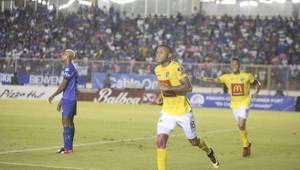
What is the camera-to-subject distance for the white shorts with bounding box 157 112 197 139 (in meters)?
11.3

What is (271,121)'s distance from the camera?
28.2 m

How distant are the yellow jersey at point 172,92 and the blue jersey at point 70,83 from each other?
3.79 meters

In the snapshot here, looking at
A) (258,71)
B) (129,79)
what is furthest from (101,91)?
(258,71)

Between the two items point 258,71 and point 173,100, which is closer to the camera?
point 173,100

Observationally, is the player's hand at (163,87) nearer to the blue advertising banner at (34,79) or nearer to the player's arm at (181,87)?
the player's arm at (181,87)

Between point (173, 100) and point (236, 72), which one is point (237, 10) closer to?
point (236, 72)

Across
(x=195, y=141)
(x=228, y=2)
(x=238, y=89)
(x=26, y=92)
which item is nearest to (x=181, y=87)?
(x=195, y=141)

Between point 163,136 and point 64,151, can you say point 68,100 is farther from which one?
point 163,136

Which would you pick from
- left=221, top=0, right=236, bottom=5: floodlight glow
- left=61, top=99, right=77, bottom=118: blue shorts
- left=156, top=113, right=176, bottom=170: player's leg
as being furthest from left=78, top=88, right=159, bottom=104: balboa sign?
left=156, top=113, right=176, bottom=170: player's leg

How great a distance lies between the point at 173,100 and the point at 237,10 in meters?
40.2

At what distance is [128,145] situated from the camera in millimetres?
16672

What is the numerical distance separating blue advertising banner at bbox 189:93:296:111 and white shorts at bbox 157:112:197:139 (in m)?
26.4

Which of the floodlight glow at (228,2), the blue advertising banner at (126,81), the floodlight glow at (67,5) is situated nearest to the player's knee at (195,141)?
the blue advertising banner at (126,81)

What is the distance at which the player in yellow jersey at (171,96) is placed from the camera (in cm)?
1115
